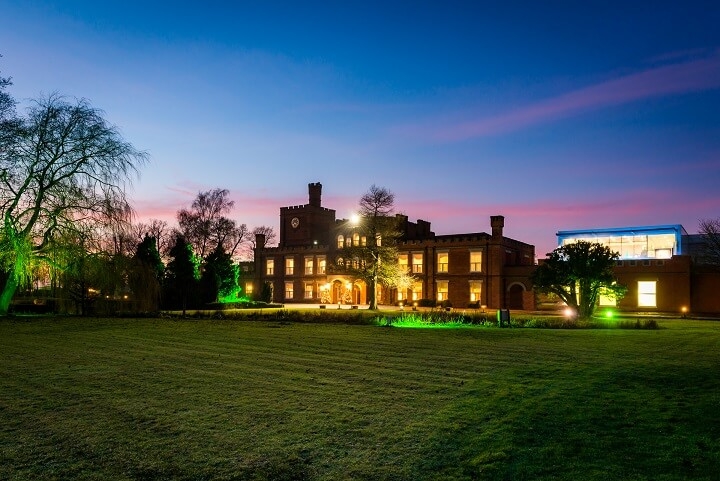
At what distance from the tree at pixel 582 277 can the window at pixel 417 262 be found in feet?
83.2

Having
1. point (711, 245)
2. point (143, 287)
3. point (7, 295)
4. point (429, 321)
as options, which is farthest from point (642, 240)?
point (7, 295)

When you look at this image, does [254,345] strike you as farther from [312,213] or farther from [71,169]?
[312,213]

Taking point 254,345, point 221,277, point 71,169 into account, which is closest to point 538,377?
point 254,345

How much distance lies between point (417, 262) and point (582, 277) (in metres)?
27.7

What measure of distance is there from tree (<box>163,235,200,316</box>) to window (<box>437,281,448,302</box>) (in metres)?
21.9

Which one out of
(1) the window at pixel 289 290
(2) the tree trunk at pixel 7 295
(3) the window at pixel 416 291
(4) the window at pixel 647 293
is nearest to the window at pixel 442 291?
(3) the window at pixel 416 291

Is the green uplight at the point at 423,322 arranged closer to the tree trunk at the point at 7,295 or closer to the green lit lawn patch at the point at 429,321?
the green lit lawn patch at the point at 429,321

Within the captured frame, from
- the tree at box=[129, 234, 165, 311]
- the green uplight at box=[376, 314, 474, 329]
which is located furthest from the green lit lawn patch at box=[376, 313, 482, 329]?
the tree at box=[129, 234, 165, 311]

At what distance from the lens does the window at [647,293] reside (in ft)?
143

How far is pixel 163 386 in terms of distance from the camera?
9906 mm

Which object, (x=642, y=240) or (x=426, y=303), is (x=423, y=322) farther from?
(x=642, y=240)

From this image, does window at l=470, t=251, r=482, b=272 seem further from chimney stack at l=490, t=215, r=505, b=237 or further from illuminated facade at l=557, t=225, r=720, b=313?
illuminated facade at l=557, t=225, r=720, b=313

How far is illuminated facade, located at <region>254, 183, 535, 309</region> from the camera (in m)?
50.8

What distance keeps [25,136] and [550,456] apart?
28776 millimetres
